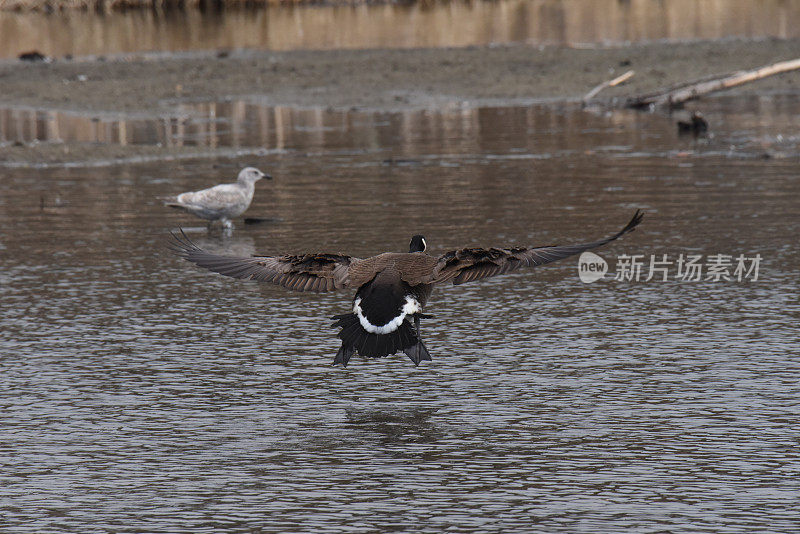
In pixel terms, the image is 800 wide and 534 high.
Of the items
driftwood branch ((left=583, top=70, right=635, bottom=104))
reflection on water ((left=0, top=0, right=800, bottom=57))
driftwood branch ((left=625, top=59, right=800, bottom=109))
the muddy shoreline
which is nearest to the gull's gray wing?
driftwood branch ((left=625, top=59, right=800, bottom=109))

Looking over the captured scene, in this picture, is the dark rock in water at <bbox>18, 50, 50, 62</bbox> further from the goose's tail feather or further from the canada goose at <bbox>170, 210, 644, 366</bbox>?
the goose's tail feather

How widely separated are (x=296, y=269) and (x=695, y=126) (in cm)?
1506

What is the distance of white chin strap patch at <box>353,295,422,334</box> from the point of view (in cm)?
771

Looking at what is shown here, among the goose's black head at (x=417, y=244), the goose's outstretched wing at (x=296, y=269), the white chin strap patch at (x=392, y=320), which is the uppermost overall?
the goose's black head at (x=417, y=244)

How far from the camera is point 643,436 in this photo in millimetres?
7359

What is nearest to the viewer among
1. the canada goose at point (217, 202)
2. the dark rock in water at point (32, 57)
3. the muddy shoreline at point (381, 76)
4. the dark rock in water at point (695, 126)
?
the canada goose at point (217, 202)

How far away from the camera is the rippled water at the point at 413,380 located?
21.1 ft

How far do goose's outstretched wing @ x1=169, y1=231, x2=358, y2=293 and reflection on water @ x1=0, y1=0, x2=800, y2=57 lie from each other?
1255 inches

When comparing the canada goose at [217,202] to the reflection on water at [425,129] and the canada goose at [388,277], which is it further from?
the canada goose at [388,277]

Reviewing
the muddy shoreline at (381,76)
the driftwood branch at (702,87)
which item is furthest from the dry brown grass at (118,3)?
the driftwood branch at (702,87)

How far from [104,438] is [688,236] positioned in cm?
743

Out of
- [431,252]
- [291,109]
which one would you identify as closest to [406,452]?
[431,252]

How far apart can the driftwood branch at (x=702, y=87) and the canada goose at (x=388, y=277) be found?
16340 millimetres

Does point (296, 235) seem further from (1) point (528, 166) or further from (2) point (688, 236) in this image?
(1) point (528, 166)
